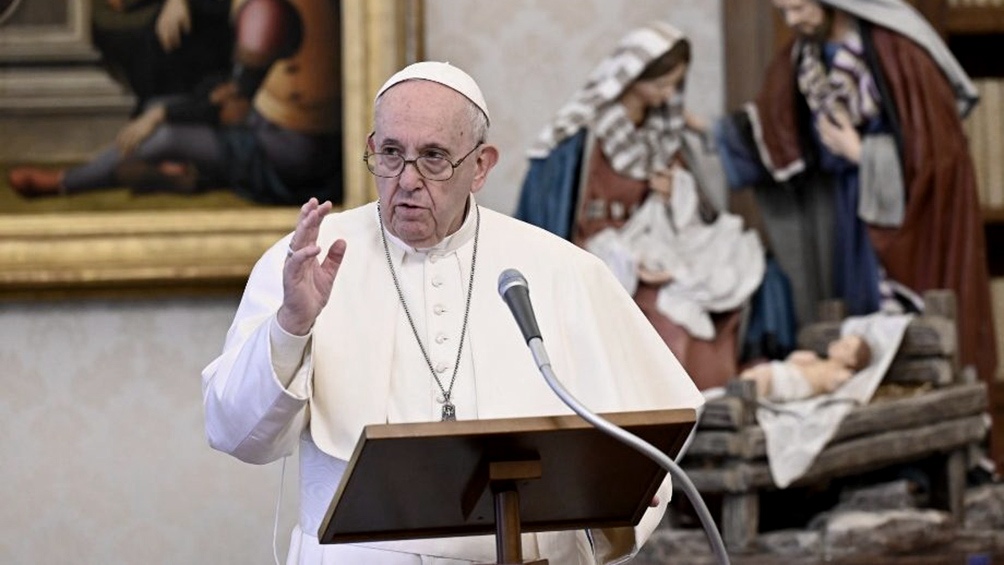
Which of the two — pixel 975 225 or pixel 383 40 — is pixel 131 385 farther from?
pixel 975 225

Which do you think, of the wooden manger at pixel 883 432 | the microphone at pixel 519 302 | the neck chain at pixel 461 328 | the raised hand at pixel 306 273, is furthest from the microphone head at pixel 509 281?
the wooden manger at pixel 883 432

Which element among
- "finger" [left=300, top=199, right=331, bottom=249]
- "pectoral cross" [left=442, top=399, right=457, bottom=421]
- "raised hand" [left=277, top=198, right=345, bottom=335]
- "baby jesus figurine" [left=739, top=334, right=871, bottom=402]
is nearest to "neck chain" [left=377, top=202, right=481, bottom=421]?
"pectoral cross" [left=442, top=399, right=457, bottom=421]

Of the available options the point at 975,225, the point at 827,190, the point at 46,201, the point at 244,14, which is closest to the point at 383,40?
the point at 244,14

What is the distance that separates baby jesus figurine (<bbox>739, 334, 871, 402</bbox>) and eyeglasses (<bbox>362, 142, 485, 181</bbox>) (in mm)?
1700

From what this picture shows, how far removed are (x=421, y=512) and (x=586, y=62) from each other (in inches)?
110

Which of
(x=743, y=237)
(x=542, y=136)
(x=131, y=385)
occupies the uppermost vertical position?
(x=542, y=136)

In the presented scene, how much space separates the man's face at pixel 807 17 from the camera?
4.44 metres

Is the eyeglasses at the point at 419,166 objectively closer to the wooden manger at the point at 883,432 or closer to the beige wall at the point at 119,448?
the wooden manger at the point at 883,432

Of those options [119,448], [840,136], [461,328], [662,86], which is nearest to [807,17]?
[840,136]

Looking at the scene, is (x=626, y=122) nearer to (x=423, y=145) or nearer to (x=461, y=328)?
(x=461, y=328)

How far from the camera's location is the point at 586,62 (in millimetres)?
4902

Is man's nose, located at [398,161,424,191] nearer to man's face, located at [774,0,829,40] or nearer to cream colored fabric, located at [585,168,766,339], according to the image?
cream colored fabric, located at [585,168,766,339]

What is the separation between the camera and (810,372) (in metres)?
4.23

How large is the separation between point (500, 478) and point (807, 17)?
256 cm
